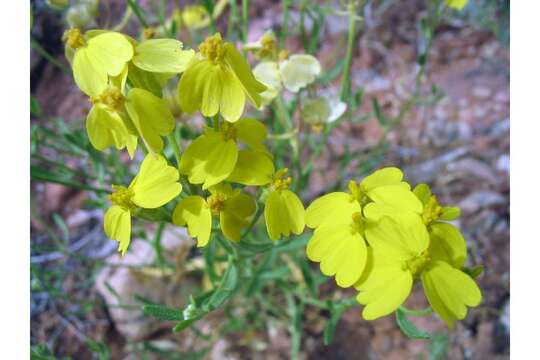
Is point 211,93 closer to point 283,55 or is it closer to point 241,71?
point 241,71

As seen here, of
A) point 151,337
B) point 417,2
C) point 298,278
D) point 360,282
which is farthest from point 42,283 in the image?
point 417,2

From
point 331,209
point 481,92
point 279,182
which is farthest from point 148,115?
point 481,92

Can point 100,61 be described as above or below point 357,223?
above

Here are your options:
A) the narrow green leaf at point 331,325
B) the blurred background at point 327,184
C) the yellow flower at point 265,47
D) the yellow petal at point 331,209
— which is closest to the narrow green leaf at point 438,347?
the blurred background at point 327,184

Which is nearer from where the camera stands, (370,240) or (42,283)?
(370,240)

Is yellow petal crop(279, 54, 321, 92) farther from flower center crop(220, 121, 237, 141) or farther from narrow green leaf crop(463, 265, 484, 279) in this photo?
narrow green leaf crop(463, 265, 484, 279)

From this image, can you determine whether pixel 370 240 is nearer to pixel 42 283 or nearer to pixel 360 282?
pixel 360 282
